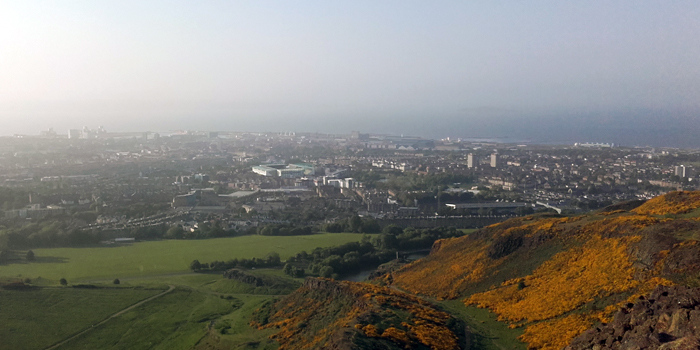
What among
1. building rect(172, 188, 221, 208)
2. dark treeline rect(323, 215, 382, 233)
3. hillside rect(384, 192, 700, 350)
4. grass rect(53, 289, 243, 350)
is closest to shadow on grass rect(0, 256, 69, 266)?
grass rect(53, 289, 243, 350)

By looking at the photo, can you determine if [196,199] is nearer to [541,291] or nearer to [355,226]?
[355,226]

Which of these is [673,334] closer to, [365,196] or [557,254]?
[557,254]

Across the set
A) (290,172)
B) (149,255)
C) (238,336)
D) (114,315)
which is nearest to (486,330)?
(238,336)

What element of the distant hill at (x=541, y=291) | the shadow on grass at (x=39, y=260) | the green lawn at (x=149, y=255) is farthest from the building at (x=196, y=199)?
the distant hill at (x=541, y=291)

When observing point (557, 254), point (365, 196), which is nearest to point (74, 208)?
point (365, 196)

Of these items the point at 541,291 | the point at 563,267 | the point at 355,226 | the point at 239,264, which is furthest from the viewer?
the point at 355,226

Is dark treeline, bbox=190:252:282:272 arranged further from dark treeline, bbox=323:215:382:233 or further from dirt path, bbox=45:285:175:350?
dark treeline, bbox=323:215:382:233
